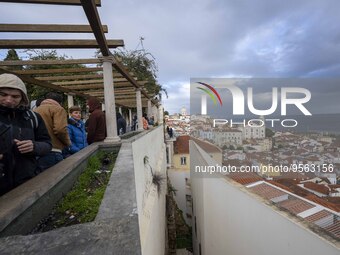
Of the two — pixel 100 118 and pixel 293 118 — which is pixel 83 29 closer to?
pixel 100 118

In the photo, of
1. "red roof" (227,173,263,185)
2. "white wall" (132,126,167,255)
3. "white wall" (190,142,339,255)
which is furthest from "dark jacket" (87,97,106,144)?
"red roof" (227,173,263,185)

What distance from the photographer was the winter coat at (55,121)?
267 cm

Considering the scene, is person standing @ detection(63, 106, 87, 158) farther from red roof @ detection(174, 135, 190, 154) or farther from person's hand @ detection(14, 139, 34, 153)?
red roof @ detection(174, 135, 190, 154)

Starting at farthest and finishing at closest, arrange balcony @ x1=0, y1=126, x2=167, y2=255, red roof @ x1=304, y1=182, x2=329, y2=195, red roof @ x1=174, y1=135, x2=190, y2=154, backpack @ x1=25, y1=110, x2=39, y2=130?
red roof @ x1=174, y1=135, x2=190, y2=154 < red roof @ x1=304, y1=182, x2=329, y2=195 < backpack @ x1=25, y1=110, x2=39, y2=130 < balcony @ x1=0, y1=126, x2=167, y2=255

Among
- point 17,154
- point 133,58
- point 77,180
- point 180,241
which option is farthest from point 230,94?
point 180,241

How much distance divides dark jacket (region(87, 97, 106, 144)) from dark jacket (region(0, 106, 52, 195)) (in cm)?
244

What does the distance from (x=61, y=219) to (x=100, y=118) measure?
10.1 ft

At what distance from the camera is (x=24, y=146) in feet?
5.30

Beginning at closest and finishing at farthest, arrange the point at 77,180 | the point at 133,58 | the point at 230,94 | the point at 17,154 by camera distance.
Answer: the point at 17,154 → the point at 77,180 → the point at 230,94 → the point at 133,58

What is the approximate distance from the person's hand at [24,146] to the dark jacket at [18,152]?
0.03m

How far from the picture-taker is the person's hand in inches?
62.7

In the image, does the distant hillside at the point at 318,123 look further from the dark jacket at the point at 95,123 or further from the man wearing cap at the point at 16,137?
the man wearing cap at the point at 16,137

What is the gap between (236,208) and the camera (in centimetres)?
520

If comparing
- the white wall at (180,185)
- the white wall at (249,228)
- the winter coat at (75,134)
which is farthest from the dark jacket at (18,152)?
the white wall at (180,185)
